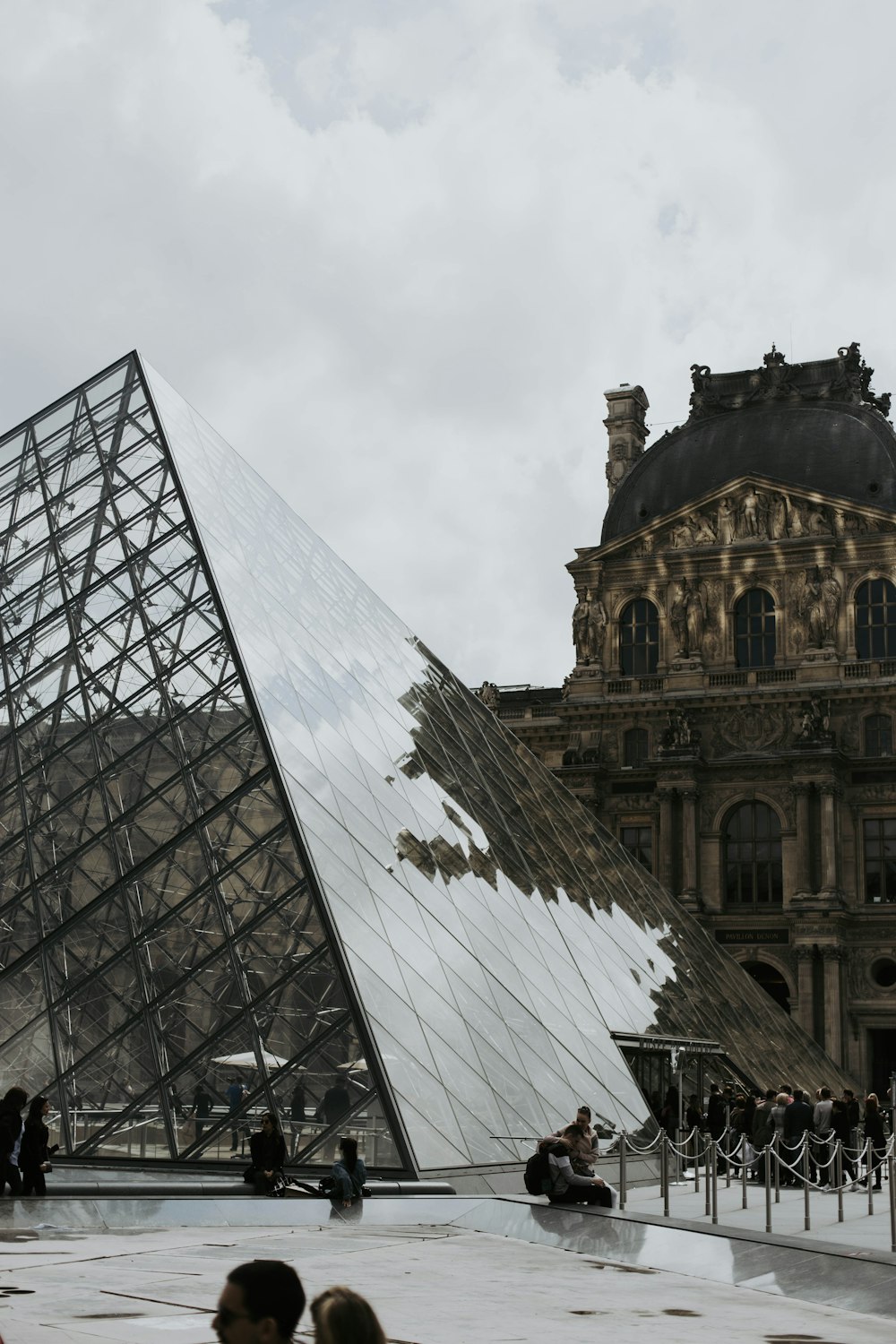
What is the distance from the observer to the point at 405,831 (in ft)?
59.3

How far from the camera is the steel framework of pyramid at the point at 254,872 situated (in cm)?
1349

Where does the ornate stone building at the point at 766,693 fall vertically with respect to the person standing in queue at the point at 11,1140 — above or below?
above

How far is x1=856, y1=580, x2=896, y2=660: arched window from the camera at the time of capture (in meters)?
44.3

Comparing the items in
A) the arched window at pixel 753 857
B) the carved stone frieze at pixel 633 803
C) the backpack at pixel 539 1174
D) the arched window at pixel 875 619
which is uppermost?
the arched window at pixel 875 619

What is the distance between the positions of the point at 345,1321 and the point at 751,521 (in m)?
44.1

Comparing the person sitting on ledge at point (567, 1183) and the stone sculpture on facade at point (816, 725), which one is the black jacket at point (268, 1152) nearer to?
the person sitting on ledge at point (567, 1183)

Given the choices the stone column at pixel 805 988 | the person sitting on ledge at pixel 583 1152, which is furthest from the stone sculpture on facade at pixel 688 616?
the person sitting on ledge at pixel 583 1152

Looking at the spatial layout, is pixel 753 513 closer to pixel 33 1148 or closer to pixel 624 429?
pixel 624 429

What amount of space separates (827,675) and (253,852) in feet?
104

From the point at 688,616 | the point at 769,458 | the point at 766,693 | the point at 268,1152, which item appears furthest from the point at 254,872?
the point at 769,458

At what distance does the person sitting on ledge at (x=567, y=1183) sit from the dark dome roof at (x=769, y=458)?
34836 millimetres

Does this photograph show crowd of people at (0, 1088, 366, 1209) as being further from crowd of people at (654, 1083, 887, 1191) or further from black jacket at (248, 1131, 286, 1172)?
crowd of people at (654, 1083, 887, 1191)

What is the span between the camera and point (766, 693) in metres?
44.2

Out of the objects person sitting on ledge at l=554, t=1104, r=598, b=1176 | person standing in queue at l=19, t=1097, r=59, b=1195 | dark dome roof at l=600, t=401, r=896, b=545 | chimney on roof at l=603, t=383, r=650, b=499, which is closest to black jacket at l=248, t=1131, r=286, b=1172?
person standing in queue at l=19, t=1097, r=59, b=1195
